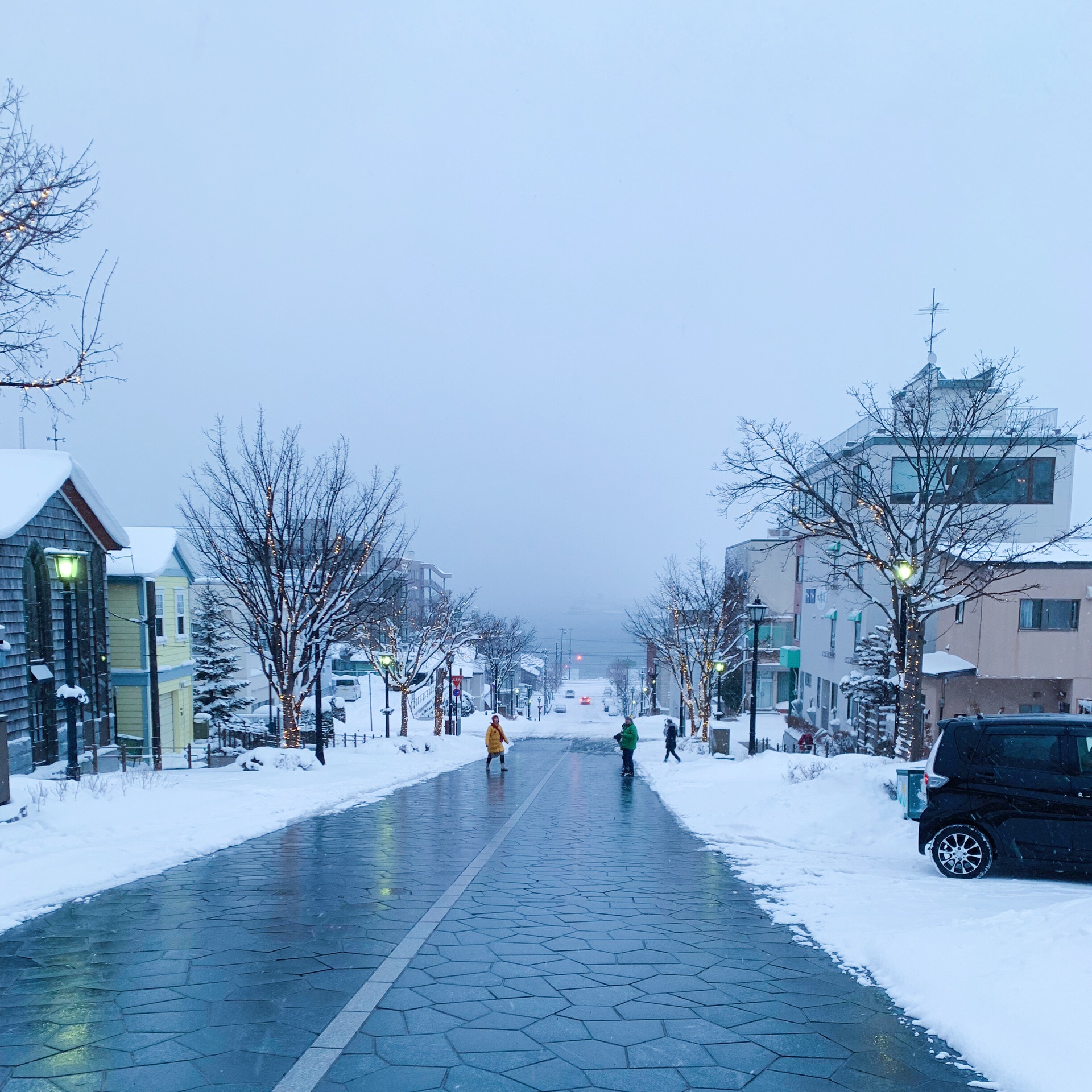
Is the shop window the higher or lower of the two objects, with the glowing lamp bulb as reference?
lower

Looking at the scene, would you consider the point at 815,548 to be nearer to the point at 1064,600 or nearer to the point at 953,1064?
the point at 1064,600

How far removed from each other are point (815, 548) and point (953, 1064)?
126 ft

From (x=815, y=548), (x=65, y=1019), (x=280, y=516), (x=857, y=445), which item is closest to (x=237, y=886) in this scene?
(x=65, y=1019)

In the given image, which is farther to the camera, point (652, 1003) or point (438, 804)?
point (438, 804)

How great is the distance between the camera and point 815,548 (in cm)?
4106

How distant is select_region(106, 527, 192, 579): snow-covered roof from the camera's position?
2703 cm

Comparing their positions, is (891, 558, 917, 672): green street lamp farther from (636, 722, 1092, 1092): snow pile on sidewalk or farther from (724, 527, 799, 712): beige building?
(724, 527, 799, 712): beige building

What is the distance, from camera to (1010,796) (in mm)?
8242

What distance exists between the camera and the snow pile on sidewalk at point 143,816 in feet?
26.2

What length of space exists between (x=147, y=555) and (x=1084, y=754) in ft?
92.3

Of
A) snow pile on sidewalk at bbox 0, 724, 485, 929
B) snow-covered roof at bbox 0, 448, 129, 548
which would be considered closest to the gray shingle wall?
snow-covered roof at bbox 0, 448, 129, 548

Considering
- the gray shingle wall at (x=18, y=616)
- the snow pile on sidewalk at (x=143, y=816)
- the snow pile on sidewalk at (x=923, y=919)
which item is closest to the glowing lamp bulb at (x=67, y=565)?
the snow pile on sidewalk at (x=143, y=816)

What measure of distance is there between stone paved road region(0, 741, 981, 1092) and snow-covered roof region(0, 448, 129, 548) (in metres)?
13.7

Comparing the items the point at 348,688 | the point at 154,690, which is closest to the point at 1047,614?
the point at 154,690
